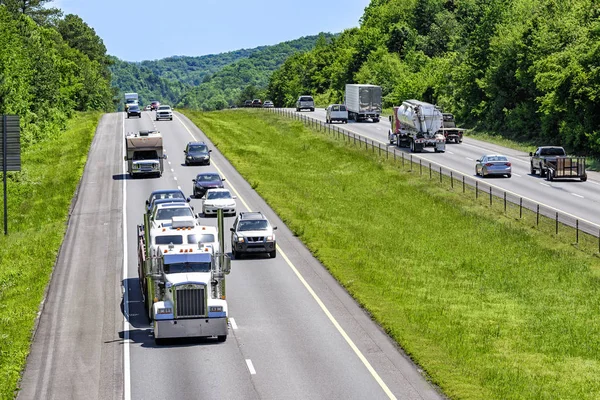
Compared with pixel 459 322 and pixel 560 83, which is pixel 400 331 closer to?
pixel 459 322

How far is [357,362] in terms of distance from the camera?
30250 mm

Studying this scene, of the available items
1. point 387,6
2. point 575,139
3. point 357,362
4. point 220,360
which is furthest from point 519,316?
point 387,6

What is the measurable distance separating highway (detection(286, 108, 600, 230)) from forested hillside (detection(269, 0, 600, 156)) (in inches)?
222

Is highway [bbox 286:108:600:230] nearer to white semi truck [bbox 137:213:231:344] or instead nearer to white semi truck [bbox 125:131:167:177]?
white semi truck [bbox 125:131:167:177]

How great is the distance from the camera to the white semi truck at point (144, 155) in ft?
235

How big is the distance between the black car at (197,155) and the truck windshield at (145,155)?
6467 millimetres

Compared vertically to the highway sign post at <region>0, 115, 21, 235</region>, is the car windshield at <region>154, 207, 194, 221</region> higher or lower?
lower

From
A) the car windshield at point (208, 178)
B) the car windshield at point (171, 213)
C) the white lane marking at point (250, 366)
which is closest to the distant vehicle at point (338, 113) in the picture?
the car windshield at point (208, 178)

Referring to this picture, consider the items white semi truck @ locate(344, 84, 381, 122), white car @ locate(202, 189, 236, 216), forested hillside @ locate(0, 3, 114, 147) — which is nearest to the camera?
white car @ locate(202, 189, 236, 216)

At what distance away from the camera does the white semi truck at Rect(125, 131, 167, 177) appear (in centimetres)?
7156

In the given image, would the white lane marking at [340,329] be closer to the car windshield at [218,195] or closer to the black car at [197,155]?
the car windshield at [218,195]

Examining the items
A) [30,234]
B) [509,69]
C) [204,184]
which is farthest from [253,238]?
[509,69]

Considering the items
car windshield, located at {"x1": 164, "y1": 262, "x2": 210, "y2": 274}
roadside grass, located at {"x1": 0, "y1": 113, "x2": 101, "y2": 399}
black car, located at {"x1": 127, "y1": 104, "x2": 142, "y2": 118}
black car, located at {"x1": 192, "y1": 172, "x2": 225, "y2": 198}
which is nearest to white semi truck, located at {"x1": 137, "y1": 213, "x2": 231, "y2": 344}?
car windshield, located at {"x1": 164, "y1": 262, "x2": 210, "y2": 274}

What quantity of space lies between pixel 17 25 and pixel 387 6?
90352mm
